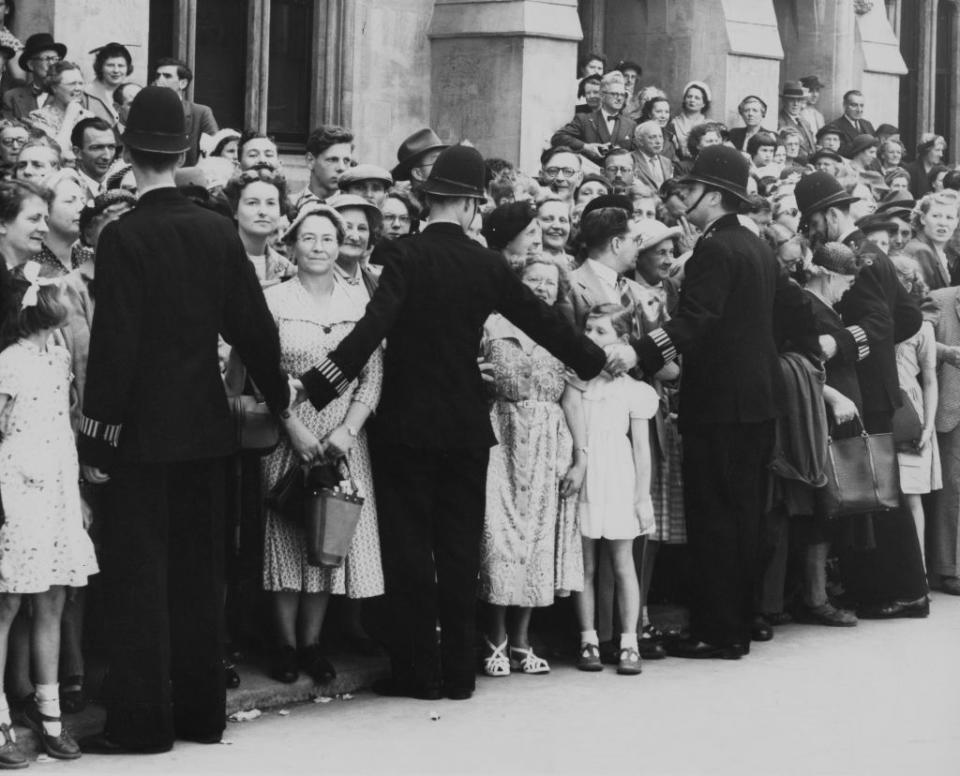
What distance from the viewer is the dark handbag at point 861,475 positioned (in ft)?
33.6

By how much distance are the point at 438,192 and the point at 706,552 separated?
226 centimetres

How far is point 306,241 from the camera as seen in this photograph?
8.16 metres

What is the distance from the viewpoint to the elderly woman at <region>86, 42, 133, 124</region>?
479 inches

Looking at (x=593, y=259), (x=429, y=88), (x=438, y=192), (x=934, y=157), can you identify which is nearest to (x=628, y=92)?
(x=429, y=88)

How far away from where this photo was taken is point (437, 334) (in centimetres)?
823

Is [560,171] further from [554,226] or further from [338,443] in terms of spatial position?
[338,443]

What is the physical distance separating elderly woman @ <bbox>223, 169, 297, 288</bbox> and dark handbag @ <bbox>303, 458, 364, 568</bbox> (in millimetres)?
1131

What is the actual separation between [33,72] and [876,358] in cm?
530

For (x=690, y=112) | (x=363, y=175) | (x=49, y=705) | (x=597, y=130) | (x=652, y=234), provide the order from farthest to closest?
1. (x=690, y=112)
2. (x=597, y=130)
3. (x=363, y=175)
4. (x=652, y=234)
5. (x=49, y=705)

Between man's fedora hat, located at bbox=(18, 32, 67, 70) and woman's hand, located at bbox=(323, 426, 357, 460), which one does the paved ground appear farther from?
man's fedora hat, located at bbox=(18, 32, 67, 70)

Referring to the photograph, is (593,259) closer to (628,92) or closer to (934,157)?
(628,92)

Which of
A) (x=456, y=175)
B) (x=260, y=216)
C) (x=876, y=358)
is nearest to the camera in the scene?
(x=456, y=175)

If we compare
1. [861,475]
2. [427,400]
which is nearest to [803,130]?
[861,475]

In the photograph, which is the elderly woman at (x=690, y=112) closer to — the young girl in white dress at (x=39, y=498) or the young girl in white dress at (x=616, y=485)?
the young girl in white dress at (x=616, y=485)
